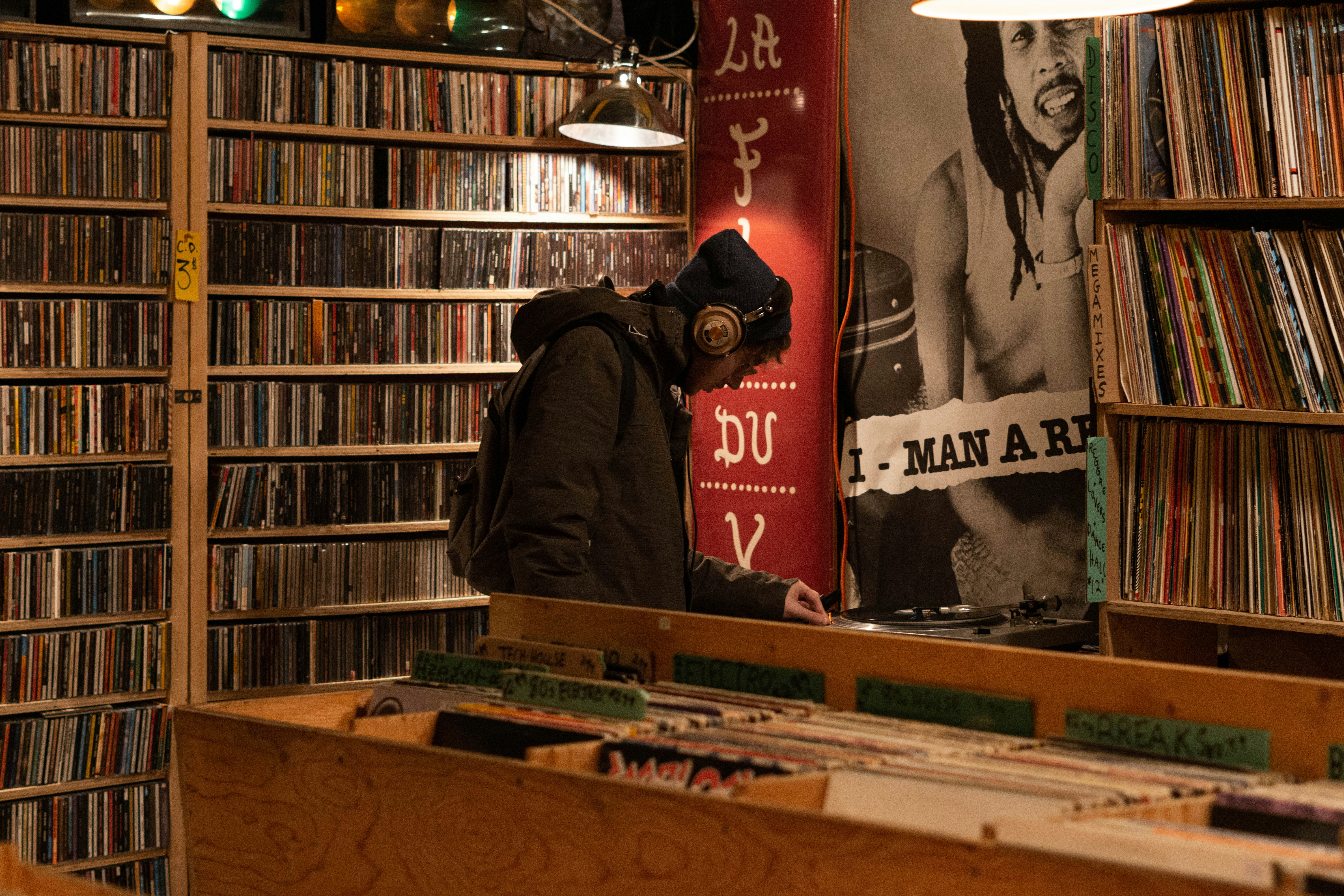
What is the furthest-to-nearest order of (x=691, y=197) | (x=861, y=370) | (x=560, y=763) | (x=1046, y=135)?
1. (x=691, y=197)
2. (x=861, y=370)
3. (x=1046, y=135)
4. (x=560, y=763)

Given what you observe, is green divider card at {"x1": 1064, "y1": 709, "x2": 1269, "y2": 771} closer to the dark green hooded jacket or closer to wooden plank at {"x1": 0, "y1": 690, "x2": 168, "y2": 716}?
the dark green hooded jacket

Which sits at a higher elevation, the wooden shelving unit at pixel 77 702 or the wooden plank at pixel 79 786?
the wooden shelving unit at pixel 77 702

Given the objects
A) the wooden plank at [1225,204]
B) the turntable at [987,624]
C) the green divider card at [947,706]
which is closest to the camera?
the green divider card at [947,706]

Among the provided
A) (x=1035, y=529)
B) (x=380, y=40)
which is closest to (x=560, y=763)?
(x=1035, y=529)

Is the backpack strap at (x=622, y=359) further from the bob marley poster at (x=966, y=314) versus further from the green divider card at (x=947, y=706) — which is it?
the bob marley poster at (x=966, y=314)

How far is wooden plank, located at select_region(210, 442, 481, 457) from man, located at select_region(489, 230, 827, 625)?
4.72 feet

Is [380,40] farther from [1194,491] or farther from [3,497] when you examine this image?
[1194,491]

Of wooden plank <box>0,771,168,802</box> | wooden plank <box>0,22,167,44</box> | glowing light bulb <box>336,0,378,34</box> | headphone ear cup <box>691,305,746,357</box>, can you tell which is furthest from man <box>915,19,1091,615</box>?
wooden plank <box>0,771,168,802</box>

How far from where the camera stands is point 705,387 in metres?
2.34

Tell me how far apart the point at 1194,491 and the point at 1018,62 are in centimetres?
131

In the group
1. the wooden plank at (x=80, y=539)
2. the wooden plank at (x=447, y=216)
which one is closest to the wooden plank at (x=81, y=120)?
the wooden plank at (x=447, y=216)

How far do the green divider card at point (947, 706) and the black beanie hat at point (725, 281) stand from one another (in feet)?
3.37

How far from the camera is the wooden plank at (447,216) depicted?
3.55 metres

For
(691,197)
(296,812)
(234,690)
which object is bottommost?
(234,690)
